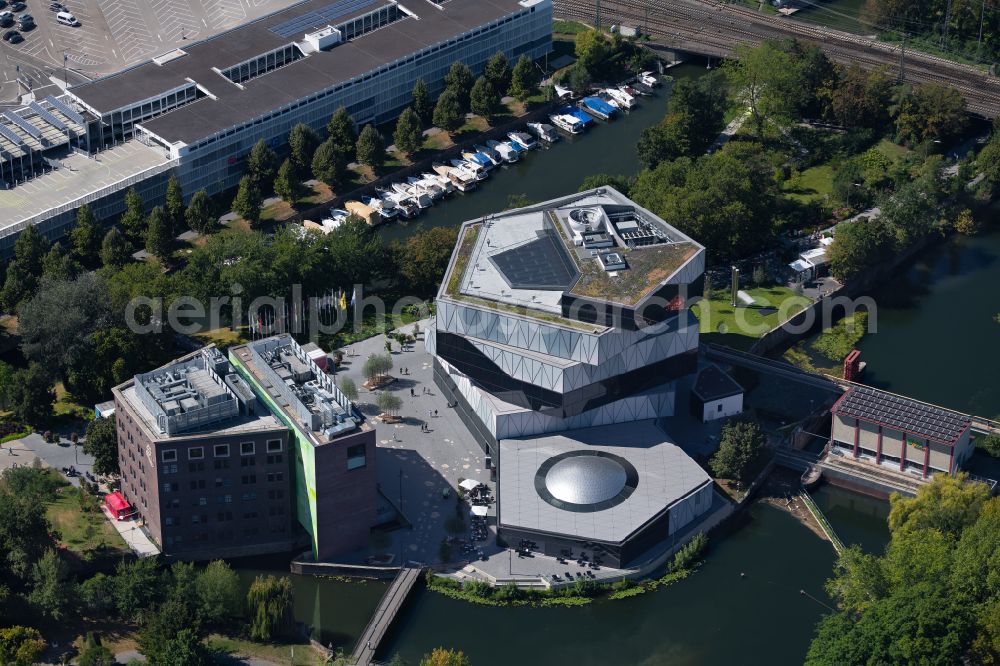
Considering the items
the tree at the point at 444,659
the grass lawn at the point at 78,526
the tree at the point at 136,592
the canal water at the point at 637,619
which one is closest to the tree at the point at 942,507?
the canal water at the point at 637,619

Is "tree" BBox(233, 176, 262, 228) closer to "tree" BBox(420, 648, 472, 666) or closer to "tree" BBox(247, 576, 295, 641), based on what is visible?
"tree" BBox(247, 576, 295, 641)

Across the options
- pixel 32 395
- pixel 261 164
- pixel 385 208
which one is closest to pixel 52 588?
pixel 32 395

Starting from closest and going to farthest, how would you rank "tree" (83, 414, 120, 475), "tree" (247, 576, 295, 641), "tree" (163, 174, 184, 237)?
1. "tree" (247, 576, 295, 641)
2. "tree" (83, 414, 120, 475)
3. "tree" (163, 174, 184, 237)

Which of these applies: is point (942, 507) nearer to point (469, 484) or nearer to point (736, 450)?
point (736, 450)

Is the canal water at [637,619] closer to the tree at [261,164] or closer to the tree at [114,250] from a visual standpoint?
the tree at [114,250]

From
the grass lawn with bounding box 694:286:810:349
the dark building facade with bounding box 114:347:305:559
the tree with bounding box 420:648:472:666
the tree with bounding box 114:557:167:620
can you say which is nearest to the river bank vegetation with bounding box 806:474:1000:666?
the tree with bounding box 420:648:472:666
